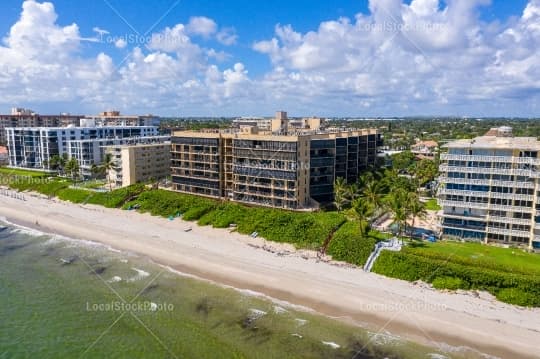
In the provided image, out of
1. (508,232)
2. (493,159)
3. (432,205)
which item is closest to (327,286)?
(508,232)

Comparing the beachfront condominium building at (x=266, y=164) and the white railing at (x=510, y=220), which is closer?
the white railing at (x=510, y=220)

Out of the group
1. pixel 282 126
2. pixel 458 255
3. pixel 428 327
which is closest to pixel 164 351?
pixel 428 327

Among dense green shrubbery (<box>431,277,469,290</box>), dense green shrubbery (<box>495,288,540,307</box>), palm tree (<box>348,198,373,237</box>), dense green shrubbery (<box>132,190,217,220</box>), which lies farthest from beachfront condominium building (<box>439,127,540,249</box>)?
dense green shrubbery (<box>132,190,217,220</box>)

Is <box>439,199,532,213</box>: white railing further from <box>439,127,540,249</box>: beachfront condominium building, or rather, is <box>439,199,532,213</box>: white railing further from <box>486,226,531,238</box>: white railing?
<box>486,226,531,238</box>: white railing

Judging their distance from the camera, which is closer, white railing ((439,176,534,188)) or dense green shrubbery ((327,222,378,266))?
white railing ((439,176,534,188))

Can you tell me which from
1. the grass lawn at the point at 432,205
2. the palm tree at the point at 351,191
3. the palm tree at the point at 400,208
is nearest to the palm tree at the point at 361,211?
the palm tree at the point at 400,208

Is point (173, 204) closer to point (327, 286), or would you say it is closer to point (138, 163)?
point (138, 163)

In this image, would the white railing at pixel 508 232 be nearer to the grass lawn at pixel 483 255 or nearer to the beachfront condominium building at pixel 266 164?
the grass lawn at pixel 483 255
